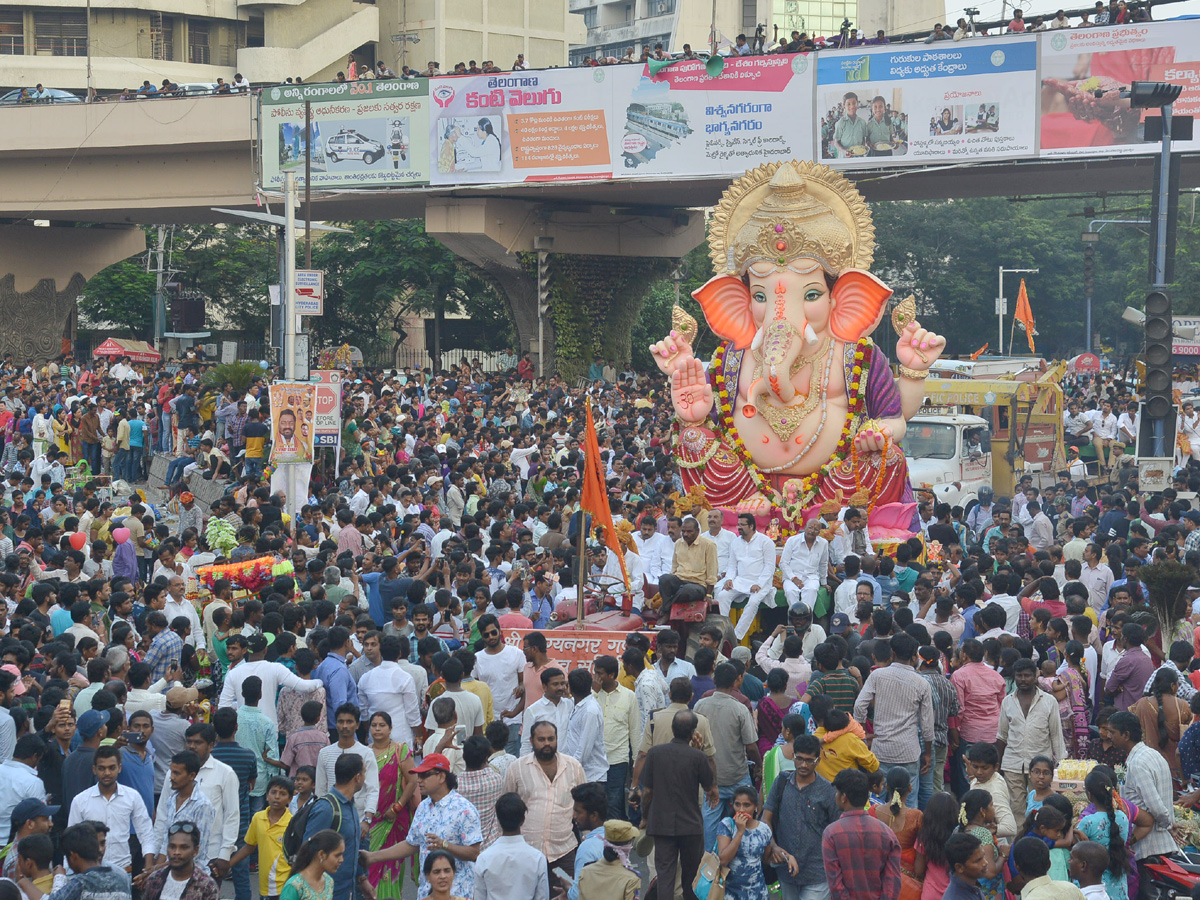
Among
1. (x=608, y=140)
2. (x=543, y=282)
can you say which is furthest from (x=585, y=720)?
(x=543, y=282)

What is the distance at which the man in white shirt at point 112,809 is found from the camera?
707 centimetres

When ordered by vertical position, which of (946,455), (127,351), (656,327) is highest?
(656,327)

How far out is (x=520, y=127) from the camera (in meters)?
30.2

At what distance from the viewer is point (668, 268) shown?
37.0m

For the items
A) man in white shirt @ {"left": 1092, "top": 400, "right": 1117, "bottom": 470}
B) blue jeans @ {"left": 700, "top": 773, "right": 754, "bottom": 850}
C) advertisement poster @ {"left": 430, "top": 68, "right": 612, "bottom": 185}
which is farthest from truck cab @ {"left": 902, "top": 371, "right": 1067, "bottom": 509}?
blue jeans @ {"left": 700, "top": 773, "right": 754, "bottom": 850}

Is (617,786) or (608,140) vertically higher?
(608,140)

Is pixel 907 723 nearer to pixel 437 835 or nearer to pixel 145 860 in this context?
pixel 437 835

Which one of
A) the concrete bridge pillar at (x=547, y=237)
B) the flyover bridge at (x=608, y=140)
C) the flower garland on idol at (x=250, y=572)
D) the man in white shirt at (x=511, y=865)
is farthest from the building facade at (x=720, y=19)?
the man in white shirt at (x=511, y=865)

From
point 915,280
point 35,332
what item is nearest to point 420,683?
point 35,332

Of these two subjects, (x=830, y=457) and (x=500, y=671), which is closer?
(x=500, y=671)

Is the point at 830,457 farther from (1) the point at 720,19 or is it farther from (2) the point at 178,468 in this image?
(1) the point at 720,19

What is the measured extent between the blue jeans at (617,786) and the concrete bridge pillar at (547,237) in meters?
24.5

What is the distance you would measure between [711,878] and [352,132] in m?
26.4

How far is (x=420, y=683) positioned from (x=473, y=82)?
76.4 feet
